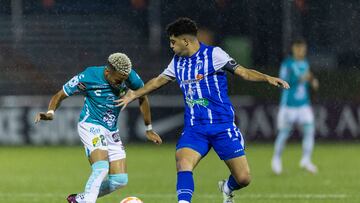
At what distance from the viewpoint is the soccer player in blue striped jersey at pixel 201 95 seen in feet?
35.6

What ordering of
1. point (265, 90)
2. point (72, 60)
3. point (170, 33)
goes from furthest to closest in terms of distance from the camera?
point (265, 90) < point (72, 60) < point (170, 33)

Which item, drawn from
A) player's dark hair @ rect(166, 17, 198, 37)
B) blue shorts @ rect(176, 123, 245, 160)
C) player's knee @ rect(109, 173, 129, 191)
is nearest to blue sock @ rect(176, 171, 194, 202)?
blue shorts @ rect(176, 123, 245, 160)

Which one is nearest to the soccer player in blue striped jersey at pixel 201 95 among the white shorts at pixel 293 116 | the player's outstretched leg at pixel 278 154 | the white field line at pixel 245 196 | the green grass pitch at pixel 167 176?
the green grass pitch at pixel 167 176

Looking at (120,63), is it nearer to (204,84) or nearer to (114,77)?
(114,77)

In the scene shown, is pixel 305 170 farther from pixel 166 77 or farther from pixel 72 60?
pixel 166 77

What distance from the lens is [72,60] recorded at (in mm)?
16203

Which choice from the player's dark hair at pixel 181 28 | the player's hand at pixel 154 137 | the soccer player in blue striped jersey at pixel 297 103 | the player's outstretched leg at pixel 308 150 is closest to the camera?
the player's dark hair at pixel 181 28

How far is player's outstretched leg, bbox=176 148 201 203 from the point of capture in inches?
417

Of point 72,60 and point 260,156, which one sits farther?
point 260,156

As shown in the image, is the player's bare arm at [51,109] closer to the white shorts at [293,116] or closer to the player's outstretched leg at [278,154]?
the player's outstretched leg at [278,154]

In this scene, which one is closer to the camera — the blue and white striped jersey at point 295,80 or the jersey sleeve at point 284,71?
the jersey sleeve at point 284,71

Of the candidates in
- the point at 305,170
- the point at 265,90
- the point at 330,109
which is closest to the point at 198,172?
the point at 305,170

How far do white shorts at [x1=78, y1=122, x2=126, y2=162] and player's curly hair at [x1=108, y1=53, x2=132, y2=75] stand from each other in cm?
Answer: 74

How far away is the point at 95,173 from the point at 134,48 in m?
6.23
